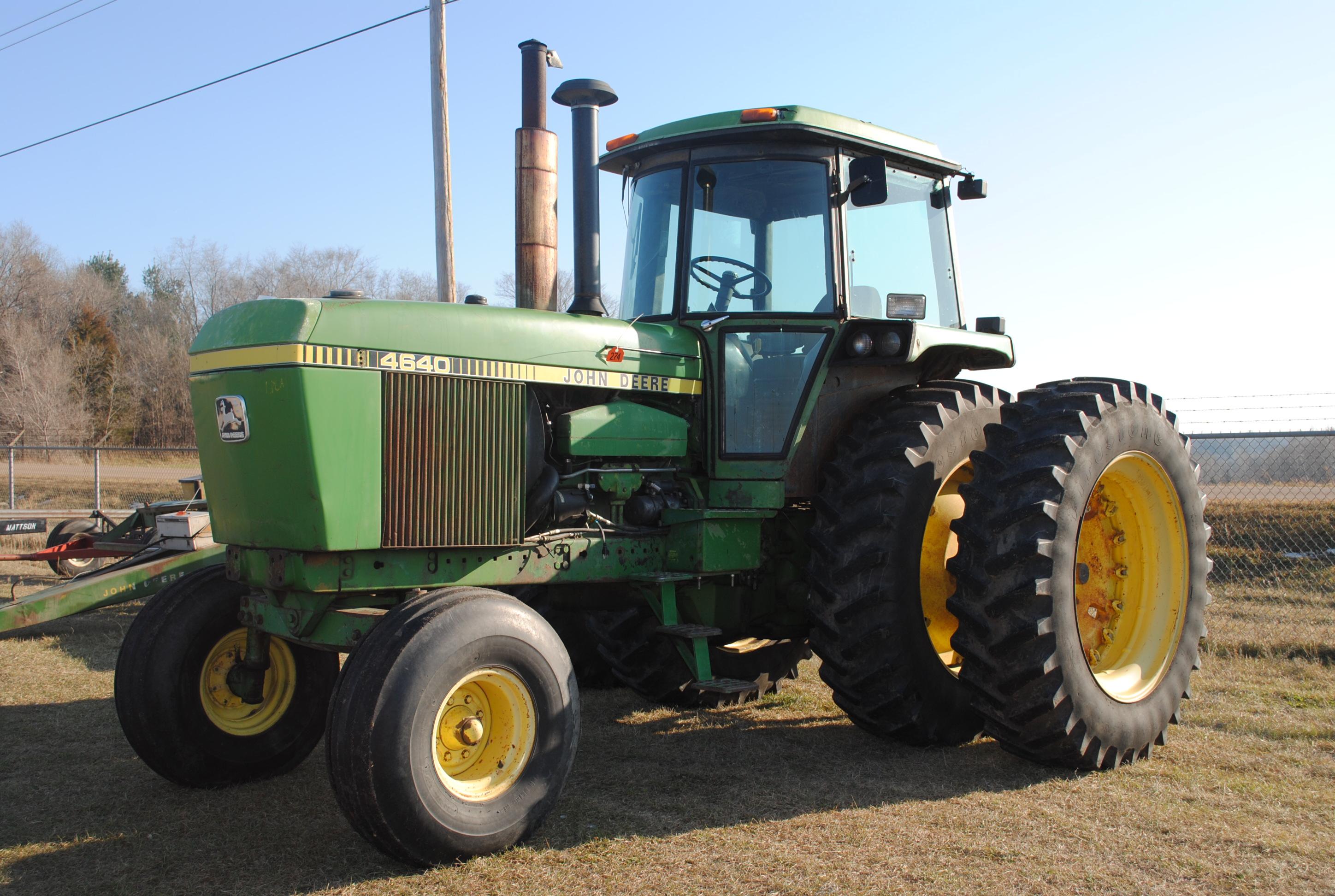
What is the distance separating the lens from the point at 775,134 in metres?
4.81

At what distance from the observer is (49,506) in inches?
774

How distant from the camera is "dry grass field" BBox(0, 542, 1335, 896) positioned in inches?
129

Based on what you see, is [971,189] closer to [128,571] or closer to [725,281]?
[725,281]

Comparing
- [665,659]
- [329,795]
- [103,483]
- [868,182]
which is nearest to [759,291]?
[868,182]

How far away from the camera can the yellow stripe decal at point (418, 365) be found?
359 cm

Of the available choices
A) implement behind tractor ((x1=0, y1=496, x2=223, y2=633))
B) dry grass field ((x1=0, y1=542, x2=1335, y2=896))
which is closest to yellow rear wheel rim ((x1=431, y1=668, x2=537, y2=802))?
dry grass field ((x1=0, y1=542, x2=1335, y2=896))

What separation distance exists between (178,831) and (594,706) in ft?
7.72

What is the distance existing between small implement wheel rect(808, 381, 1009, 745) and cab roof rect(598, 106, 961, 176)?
1.33m

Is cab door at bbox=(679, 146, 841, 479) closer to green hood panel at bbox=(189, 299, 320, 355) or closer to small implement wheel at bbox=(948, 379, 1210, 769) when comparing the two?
small implement wheel at bbox=(948, 379, 1210, 769)

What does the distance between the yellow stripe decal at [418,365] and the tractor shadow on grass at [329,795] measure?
5.54 ft

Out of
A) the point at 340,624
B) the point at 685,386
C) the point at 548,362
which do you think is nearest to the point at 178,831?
the point at 340,624

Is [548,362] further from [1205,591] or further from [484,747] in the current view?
[1205,591]

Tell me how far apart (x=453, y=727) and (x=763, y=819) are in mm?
1208

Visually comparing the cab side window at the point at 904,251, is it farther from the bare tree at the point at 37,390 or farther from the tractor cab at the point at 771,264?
the bare tree at the point at 37,390
